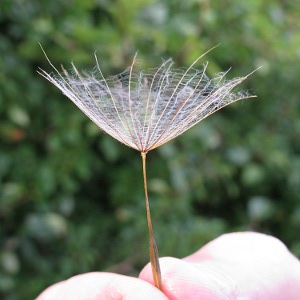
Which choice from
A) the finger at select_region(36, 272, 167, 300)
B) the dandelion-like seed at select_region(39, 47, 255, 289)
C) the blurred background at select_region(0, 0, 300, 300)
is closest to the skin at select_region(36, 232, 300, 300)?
the finger at select_region(36, 272, 167, 300)

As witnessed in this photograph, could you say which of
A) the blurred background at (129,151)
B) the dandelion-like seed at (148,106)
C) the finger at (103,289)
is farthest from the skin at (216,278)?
the blurred background at (129,151)

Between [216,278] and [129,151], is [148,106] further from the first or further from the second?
[129,151]

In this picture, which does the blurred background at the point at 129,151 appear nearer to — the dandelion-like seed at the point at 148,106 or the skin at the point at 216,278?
the dandelion-like seed at the point at 148,106

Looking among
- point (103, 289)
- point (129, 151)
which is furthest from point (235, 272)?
point (129, 151)

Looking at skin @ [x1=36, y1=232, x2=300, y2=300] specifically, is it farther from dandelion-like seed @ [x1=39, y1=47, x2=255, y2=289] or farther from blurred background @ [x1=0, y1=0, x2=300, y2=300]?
blurred background @ [x1=0, y1=0, x2=300, y2=300]

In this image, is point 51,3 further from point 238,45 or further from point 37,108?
point 238,45

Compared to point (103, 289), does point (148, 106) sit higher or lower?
higher

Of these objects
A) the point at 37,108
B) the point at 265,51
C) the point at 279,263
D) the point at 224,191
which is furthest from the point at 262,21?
the point at 279,263
